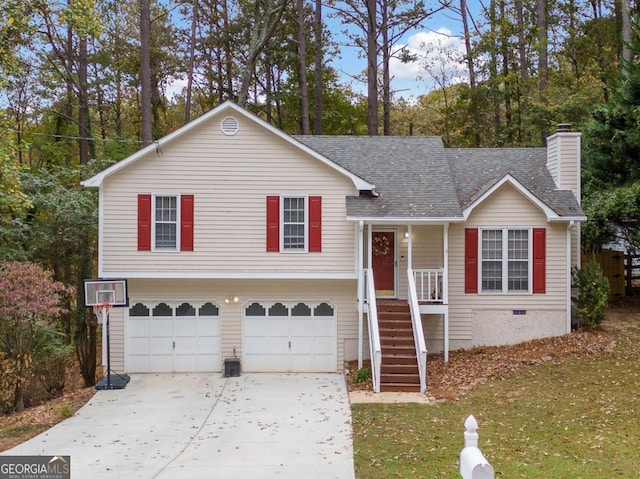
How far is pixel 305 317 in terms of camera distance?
15773mm

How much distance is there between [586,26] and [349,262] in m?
20.6

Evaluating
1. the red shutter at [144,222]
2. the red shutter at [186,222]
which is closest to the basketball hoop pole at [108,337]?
the red shutter at [144,222]

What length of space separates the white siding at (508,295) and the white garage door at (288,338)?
3.44m

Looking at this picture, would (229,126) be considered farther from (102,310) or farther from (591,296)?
(591,296)

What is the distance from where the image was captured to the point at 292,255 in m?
15.4

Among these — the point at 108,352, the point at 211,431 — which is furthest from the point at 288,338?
the point at 211,431

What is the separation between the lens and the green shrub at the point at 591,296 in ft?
50.1

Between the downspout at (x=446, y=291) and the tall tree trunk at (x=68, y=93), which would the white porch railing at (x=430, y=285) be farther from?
the tall tree trunk at (x=68, y=93)

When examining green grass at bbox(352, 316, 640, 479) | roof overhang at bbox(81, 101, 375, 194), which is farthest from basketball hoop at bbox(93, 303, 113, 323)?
green grass at bbox(352, 316, 640, 479)

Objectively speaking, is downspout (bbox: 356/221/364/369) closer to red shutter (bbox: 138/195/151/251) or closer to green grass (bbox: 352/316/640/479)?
green grass (bbox: 352/316/640/479)

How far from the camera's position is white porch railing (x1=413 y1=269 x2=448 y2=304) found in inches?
585

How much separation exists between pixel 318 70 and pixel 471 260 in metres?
14.7

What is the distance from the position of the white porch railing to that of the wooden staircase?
0.58m

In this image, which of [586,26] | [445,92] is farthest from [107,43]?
[586,26]
